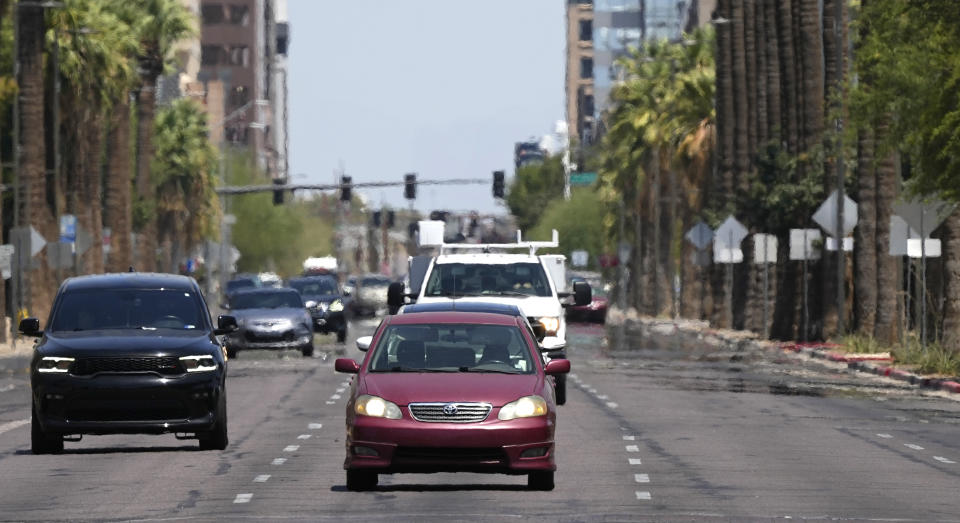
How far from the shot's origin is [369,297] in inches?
3556

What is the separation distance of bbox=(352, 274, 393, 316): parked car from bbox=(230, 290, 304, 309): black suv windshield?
114 ft

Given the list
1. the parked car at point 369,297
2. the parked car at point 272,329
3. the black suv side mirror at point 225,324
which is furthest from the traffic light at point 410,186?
the black suv side mirror at point 225,324

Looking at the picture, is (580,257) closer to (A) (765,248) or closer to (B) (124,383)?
(A) (765,248)

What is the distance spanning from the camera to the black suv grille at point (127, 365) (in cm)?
2120

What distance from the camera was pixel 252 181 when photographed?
15150 cm

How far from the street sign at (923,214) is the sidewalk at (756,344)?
2.61 meters

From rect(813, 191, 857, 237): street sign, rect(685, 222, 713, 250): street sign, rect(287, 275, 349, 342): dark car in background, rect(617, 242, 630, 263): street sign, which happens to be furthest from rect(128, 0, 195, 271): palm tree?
rect(813, 191, 857, 237): street sign

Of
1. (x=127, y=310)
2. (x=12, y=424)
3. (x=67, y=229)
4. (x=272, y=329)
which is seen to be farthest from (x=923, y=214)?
(x=67, y=229)

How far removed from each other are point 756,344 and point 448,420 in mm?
41820

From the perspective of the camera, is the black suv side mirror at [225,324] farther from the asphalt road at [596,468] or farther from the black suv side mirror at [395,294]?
the black suv side mirror at [395,294]

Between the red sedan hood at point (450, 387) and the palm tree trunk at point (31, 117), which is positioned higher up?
the palm tree trunk at point (31, 117)

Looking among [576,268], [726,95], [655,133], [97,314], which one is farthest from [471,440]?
[576,268]

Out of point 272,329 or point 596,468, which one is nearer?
point 596,468

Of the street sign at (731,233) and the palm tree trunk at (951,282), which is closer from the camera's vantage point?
the palm tree trunk at (951,282)
